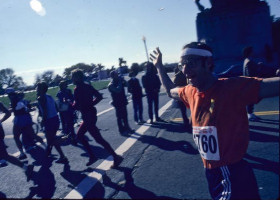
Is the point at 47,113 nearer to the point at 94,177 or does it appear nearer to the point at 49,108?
the point at 49,108

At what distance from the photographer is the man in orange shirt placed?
1715 millimetres

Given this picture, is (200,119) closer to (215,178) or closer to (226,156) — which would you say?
(226,156)

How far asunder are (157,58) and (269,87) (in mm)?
1366

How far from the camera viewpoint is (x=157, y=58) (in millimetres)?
2676

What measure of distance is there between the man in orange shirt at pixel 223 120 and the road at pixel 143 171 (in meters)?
1.59

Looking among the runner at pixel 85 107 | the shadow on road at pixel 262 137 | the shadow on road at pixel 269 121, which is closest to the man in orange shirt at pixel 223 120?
the runner at pixel 85 107

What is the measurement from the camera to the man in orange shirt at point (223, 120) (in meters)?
1.71

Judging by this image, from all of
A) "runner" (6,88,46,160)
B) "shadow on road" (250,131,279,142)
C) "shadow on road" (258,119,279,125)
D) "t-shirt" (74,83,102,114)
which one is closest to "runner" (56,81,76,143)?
"runner" (6,88,46,160)

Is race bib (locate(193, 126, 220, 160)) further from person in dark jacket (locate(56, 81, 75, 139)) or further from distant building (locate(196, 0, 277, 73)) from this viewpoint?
distant building (locate(196, 0, 277, 73))

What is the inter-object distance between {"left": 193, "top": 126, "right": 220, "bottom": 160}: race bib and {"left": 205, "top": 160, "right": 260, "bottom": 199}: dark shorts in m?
0.13

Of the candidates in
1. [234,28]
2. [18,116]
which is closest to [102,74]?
[234,28]

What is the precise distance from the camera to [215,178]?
1.94 metres

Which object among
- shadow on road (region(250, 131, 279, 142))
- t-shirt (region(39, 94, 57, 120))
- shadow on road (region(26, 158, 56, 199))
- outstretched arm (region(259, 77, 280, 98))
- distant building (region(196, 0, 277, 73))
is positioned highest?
distant building (region(196, 0, 277, 73))

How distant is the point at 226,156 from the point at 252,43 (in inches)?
803
